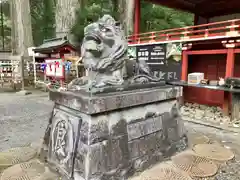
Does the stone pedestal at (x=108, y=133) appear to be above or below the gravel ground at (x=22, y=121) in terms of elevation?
above

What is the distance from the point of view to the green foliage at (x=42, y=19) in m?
19.2

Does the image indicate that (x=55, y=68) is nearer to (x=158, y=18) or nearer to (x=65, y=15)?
(x=65, y=15)

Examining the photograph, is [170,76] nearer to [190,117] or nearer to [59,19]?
[190,117]

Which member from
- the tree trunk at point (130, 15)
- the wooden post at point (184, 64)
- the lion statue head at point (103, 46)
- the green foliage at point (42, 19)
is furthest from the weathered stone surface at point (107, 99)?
the green foliage at point (42, 19)

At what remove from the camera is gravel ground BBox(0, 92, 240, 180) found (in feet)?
9.47

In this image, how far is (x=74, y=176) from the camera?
2.21 m

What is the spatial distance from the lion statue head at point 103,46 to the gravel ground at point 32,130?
6.58ft

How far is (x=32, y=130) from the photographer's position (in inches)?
173

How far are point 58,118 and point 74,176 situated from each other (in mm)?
740

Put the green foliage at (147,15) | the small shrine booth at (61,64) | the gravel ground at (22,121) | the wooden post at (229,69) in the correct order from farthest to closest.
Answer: the green foliage at (147,15) → the small shrine booth at (61,64) → the wooden post at (229,69) → the gravel ground at (22,121)

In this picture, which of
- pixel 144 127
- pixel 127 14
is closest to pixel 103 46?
pixel 144 127

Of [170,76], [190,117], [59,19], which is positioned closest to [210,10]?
[170,76]

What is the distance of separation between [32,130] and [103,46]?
2979 millimetres

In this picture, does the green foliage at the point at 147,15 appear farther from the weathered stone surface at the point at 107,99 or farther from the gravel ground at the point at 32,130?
the weathered stone surface at the point at 107,99
